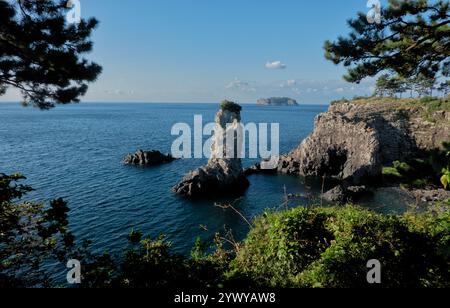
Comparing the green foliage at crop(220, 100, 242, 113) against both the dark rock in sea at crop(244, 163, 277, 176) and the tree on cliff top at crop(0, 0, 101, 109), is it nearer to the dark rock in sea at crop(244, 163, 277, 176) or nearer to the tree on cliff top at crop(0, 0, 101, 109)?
the dark rock in sea at crop(244, 163, 277, 176)

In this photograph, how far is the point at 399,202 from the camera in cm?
3678

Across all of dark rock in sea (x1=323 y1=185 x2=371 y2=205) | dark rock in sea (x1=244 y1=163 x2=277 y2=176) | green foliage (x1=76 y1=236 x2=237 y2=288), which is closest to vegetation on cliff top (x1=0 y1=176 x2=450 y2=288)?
green foliage (x1=76 y1=236 x2=237 y2=288)

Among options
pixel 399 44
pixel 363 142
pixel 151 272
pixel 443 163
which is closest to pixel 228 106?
pixel 363 142

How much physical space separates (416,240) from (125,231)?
25.4 m

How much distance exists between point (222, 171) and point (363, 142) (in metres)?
23.2

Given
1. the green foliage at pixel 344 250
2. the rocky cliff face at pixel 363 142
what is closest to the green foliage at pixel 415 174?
the green foliage at pixel 344 250

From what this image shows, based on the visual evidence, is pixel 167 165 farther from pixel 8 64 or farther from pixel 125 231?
pixel 8 64

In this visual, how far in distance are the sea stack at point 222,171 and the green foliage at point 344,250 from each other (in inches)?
1202

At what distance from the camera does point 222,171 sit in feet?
149

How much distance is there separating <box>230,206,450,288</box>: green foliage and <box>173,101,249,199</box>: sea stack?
3054 centimetres

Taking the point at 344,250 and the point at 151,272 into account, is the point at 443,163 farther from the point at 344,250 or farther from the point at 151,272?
the point at 151,272

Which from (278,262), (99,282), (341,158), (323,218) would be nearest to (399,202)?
(341,158)

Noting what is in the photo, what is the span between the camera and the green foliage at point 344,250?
876cm

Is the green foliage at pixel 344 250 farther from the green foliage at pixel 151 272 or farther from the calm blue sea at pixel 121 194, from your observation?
the calm blue sea at pixel 121 194
